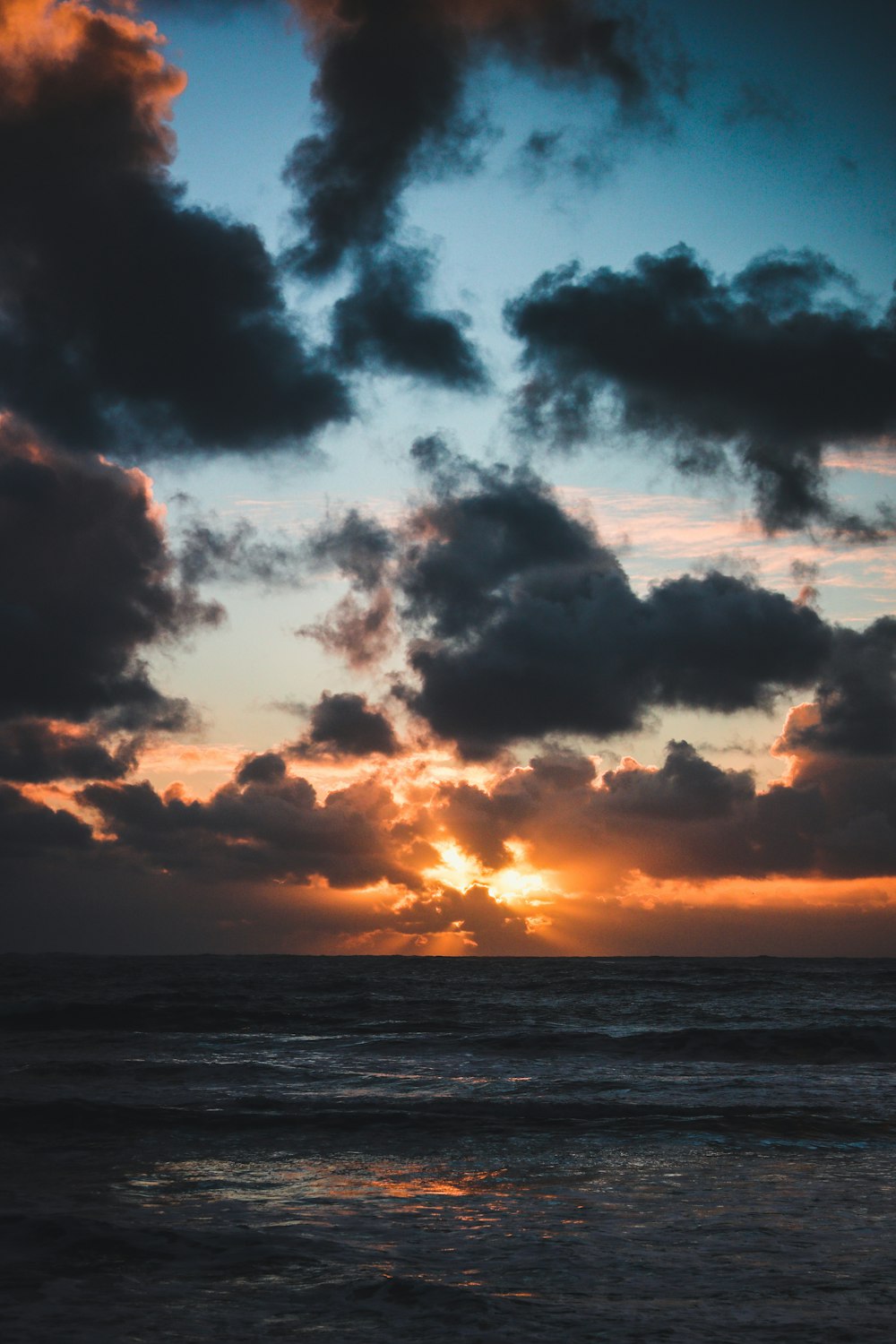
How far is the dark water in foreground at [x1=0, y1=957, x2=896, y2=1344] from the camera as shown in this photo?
7234mm

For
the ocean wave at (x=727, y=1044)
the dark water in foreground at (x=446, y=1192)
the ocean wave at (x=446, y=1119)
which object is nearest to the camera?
the dark water in foreground at (x=446, y=1192)

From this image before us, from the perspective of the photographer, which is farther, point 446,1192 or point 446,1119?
point 446,1119

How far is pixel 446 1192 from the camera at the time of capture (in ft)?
36.7

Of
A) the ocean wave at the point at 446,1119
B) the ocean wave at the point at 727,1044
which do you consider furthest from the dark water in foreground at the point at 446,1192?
the ocean wave at the point at 727,1044

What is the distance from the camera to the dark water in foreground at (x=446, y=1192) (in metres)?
7.23

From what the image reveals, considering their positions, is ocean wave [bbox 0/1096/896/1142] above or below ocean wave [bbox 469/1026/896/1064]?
above

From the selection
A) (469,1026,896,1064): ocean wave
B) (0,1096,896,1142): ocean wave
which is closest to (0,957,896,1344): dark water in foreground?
(0,1096,896,1142): ocean wave

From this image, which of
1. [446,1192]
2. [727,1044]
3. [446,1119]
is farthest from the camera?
[727,1044]

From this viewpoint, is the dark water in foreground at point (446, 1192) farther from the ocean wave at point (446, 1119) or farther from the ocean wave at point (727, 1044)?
the ocean wave at point (727, 1044)

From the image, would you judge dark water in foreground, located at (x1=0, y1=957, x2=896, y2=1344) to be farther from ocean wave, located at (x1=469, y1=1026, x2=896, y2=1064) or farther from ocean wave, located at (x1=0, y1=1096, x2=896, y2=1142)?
ocean wave, located at (x1=469, y1=1026, x2=896, y2=1064)

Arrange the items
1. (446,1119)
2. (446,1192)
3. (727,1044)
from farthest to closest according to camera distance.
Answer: (727,1044)
(446,1119)
(446,1192)

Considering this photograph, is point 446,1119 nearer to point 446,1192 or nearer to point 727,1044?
point 446,1192

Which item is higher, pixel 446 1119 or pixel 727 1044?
pixel 446 1119

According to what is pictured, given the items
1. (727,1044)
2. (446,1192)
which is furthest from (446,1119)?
(727,1044)
